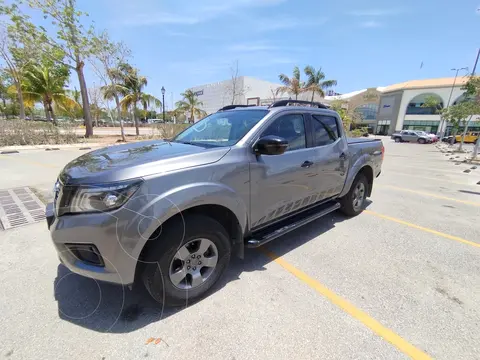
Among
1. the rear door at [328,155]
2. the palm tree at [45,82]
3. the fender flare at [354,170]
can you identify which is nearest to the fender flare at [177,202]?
the rear door at [328,155]

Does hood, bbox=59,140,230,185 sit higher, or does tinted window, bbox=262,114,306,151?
tinted window, bbox=262,114,306,151

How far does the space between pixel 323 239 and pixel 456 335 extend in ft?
5.71

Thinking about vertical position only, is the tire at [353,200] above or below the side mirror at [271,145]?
below

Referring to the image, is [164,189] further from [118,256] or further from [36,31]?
[36,31]

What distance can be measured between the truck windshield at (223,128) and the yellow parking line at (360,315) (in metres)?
1.64

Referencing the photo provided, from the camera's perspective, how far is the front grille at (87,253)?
182cm

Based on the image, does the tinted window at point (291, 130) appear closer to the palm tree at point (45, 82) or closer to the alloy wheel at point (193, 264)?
the alloy wheel at point (193, 264)

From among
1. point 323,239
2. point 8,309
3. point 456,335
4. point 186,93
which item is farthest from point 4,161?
point 186,93

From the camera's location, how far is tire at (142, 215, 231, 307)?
196 cm

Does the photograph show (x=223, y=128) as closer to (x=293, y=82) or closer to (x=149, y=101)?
(x=293, y=82)

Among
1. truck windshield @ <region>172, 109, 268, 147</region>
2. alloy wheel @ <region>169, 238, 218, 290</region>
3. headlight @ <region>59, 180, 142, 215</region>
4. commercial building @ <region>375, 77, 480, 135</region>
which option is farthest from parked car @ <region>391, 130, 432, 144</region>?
headlight @ <region>59, 180, 142, 215</region>

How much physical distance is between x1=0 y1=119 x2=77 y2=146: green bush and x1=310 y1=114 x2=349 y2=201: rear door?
17824 millimetres

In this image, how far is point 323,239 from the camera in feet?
11.8

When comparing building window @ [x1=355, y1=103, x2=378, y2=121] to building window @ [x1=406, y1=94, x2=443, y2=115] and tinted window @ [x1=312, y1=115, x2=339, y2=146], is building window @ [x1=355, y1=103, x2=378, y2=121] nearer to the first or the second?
building window @ [x1=406, y1=94, x2=443, y2=115]
